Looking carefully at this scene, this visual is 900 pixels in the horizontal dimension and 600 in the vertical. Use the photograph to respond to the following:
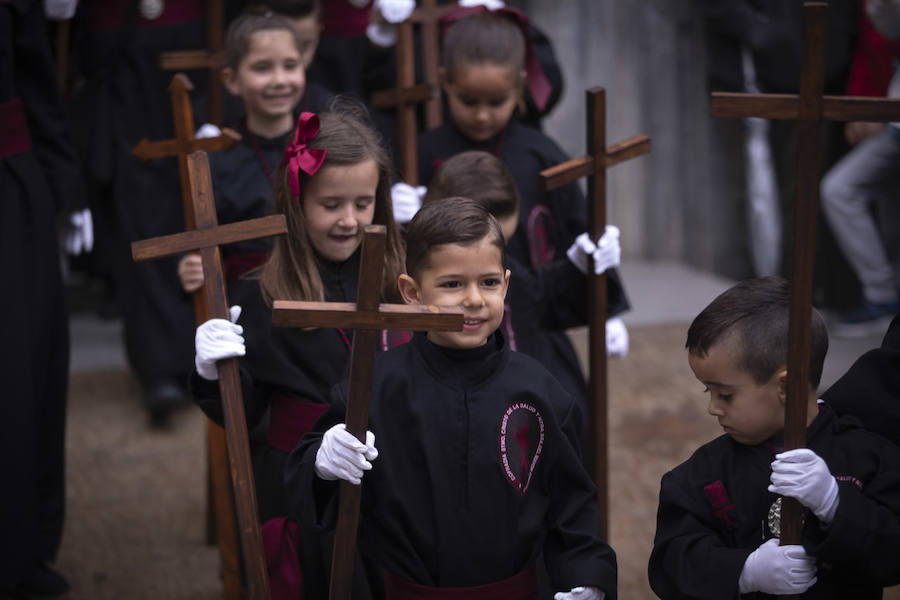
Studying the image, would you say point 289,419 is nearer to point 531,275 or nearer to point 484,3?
point 531,275

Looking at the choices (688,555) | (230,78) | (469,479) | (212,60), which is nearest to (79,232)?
(212,60)

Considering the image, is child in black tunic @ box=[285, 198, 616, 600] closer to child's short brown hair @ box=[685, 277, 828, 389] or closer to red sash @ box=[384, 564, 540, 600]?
red sash @ box=[384, 564, 540, 600]

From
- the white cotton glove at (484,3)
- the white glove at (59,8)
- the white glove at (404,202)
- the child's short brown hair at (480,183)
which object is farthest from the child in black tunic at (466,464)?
the white glove at (59,8)

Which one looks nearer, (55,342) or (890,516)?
(890,516)

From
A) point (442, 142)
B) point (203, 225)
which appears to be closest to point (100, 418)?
point (442, 142)

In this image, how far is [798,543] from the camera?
2160mm

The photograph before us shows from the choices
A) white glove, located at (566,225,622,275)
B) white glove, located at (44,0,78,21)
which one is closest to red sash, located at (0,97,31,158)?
white glove, located at (44,0,78,21)

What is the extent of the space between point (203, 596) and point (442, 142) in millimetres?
1704

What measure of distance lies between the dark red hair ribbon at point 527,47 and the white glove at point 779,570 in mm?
2305

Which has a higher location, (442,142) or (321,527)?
(442,142)

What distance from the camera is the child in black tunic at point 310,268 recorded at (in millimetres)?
2879

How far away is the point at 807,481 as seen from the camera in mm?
2086

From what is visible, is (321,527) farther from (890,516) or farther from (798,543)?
(890,516)

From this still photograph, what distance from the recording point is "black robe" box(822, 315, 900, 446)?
239 cm
